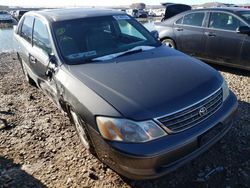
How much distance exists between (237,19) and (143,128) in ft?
15.8

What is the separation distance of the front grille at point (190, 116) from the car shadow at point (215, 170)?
1.46ft

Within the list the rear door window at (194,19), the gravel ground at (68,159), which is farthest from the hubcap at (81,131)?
A: the rear door window at (194,19)

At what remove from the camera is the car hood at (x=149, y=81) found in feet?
8.57

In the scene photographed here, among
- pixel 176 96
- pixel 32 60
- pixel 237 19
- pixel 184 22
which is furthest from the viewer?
pixel 184 22

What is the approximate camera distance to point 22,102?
5.41 meters

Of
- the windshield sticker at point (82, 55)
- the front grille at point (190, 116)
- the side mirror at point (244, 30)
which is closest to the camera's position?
the front grille at point (190, 116)

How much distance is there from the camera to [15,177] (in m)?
3.21

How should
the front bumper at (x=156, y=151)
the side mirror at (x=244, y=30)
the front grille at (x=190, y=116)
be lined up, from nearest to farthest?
the front bumper at (x=156, y=151), the front grille at (x=190, y=116), the side mirror at (x=244, y=30)

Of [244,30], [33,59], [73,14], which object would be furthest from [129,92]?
[244,30]

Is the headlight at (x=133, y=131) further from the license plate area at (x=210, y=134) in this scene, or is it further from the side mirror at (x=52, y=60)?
the side mirror at (x=52, y=60)

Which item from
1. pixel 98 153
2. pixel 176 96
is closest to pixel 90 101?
pixel 98 153

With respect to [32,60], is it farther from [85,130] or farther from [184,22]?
[184,22]

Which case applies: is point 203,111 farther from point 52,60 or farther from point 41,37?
point 41,37

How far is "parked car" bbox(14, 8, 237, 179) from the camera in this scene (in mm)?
2508
